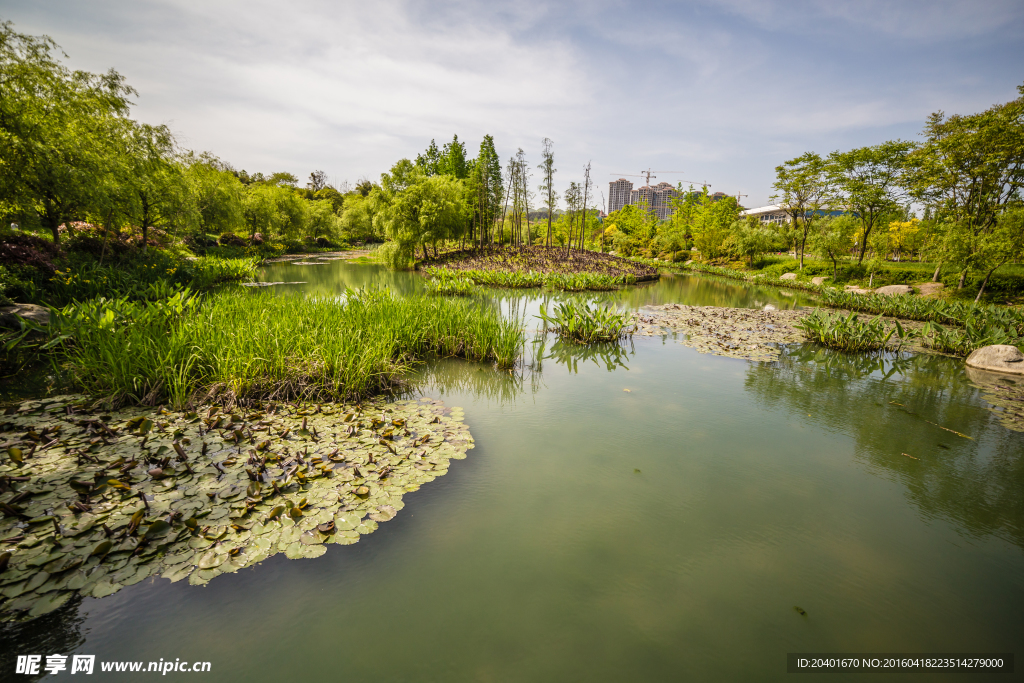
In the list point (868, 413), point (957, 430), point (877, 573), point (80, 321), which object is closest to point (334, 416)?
point (80, 321)

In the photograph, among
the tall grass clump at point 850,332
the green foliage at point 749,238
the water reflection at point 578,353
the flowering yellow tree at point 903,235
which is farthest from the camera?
the green foliage at point 749,238

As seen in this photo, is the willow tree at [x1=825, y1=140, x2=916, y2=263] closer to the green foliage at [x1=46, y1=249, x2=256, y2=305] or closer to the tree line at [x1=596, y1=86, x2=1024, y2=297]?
the tree line at [x1=596, y1=86, x2=1024, y2=297]

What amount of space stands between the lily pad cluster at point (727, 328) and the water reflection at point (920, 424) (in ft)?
2.62

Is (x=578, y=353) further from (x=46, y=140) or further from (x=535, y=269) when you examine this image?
(x=535, y=269)

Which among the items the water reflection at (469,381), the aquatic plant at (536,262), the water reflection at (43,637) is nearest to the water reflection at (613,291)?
the aquatic plant at (536,262)

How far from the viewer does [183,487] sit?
2.60 metres

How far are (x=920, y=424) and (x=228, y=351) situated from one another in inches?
325

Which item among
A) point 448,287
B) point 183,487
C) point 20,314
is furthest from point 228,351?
point 448,287

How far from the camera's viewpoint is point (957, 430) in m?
4.66

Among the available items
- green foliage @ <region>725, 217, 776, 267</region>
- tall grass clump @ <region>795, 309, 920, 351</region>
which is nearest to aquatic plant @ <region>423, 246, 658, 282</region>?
green foliage @ <region>725, 217, 776, 267</region>

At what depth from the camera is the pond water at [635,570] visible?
6.11 ft

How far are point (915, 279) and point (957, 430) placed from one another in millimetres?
19402

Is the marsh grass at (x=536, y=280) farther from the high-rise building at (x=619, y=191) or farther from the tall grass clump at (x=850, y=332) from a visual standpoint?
the high-rise building at (x=619, y=191)

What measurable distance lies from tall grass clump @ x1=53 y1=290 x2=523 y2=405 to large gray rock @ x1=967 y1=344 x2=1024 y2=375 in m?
10.5
